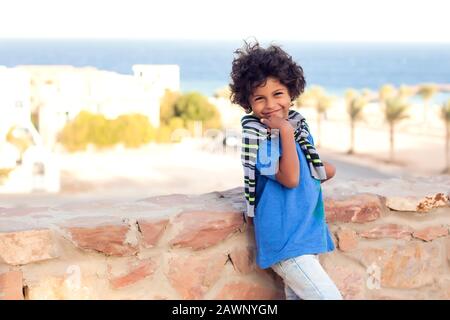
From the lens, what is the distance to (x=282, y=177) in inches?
56.5

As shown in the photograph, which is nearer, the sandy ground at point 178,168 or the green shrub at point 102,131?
the green shrub at point 102,131

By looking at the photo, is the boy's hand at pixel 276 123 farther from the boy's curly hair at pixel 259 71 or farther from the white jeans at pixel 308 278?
the white jeans at pixel 308 278

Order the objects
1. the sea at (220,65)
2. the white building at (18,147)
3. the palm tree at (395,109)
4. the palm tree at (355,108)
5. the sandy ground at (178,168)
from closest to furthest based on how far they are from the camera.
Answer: the white building at (18,147) < the palm tree at (395,109) < the sandy ground at (178,168) < the palm tree at (355,108) < the sea at (220,65)

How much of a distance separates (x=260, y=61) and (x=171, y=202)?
414mm

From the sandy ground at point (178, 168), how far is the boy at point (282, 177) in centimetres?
1949

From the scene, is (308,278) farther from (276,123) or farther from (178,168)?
(178,168)

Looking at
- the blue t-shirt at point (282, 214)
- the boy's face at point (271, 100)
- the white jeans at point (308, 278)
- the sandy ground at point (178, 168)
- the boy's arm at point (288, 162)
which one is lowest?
the sandy ground at point (178, 168)

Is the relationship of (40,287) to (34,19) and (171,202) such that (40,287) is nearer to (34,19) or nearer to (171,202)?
(171,202)

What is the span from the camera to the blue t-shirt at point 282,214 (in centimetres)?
147

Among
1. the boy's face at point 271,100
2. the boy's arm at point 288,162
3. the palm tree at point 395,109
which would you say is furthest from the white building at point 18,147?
the boy's arm at point 288,162

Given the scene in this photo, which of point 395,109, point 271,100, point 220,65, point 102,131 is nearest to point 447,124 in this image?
point 395,109

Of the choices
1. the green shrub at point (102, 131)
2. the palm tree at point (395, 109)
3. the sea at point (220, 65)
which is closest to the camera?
the green shrub at point (102, 131)

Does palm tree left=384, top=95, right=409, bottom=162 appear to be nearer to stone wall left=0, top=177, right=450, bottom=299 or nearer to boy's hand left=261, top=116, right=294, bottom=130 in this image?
stone wall left=0, top=177, right=450, bottom=299

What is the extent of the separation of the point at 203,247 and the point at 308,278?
0.82ft
